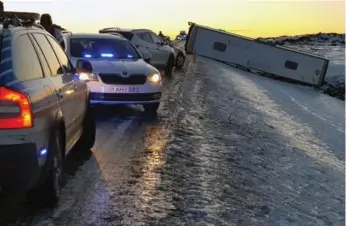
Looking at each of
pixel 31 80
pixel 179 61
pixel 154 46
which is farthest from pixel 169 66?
pixel 31 80

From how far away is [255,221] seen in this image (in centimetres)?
594

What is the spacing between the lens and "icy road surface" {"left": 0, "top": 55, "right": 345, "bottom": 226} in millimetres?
5762

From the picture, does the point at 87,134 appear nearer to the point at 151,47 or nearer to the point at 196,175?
the point at 196,175

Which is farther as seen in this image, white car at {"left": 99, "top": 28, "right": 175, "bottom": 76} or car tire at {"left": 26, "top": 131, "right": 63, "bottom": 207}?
white car at {"left": 99, "top": 28, "right": 175, "bottom": 76}

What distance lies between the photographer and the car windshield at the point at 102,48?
13.4 meters

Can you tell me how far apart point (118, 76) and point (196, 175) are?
16.1 feet

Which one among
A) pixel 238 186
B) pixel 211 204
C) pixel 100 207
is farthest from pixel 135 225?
pixel 238 186

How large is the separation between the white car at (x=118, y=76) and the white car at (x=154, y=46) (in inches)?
447

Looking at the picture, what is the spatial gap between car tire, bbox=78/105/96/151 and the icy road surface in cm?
14

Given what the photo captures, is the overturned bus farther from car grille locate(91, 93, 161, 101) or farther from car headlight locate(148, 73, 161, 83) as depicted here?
car grille locate(91, 93, 161, 101)

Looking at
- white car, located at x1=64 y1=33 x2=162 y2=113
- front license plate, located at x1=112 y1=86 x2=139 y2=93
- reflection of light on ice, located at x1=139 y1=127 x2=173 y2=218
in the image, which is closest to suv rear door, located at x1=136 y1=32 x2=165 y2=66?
white car, located at x1=64 y1=33 x2=162 y2=113

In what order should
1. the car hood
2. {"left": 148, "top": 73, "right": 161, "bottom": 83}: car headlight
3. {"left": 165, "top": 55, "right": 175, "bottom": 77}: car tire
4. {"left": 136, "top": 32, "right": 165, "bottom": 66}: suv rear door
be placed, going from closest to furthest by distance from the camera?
the car hood
{"left": 148, "top": 73, "right": 161, "bottom": 83}: car headlight
{"left": 136, "top": 32, "right": 165, "bottom": 66}: suv rear door
{"left": 165, "top": 55, "right": 175, "bottom": 77}: car tire

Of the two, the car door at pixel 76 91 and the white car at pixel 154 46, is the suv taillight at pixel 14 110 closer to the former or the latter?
the car door at pixel 76 91

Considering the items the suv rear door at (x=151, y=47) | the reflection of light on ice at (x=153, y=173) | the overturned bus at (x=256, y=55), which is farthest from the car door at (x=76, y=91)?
the overturned bus at (x=256, y=55)
